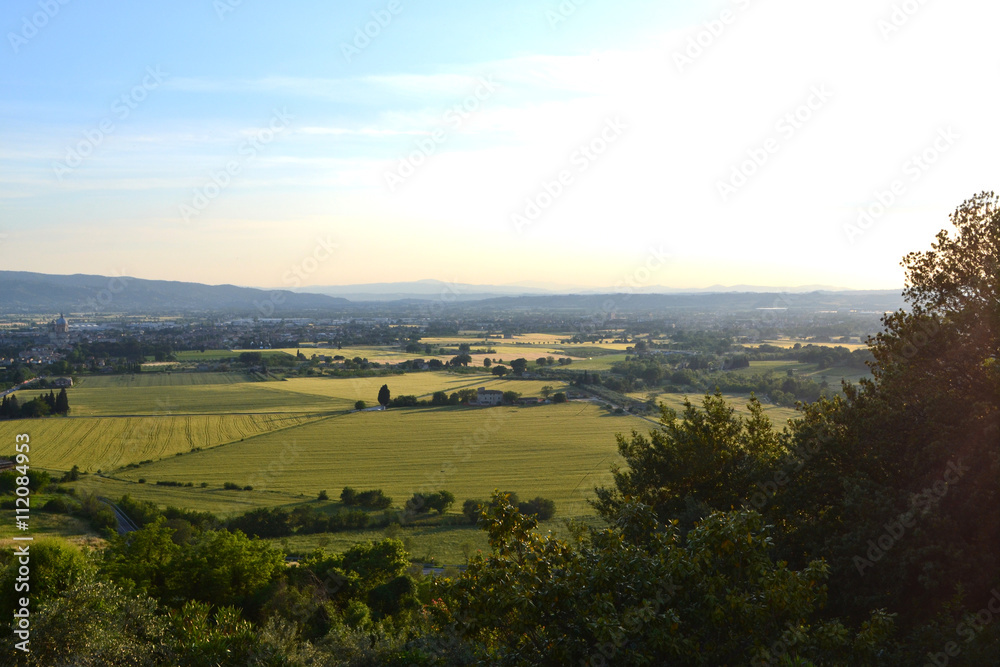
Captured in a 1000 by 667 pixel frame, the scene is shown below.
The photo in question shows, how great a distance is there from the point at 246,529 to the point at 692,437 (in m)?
17.6

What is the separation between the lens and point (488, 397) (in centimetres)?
5316

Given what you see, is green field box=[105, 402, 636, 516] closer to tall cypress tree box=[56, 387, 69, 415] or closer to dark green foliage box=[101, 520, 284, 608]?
dark green foliage box=[101, 520, 284, 608]

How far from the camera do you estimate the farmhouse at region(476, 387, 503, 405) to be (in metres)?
52.7

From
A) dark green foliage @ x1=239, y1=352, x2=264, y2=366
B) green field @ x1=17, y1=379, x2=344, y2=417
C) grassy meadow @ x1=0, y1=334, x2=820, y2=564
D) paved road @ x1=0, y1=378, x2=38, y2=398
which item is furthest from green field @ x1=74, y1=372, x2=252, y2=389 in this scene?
dark green foliage @ x1=239, y1=352, x2=264, y2=366

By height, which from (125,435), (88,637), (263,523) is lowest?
(263,523)

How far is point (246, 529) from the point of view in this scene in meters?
23.3

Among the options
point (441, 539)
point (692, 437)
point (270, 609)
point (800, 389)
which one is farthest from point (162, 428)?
point (800, 389)

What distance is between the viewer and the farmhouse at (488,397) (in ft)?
173

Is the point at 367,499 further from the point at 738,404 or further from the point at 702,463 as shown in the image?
the point at 738,404

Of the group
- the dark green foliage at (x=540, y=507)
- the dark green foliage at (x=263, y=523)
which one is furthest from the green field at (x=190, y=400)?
the dark green foliage at (x=540, y=507)

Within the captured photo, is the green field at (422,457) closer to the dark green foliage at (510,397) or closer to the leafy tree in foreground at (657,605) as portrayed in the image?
the dark green foliage at (510,397)

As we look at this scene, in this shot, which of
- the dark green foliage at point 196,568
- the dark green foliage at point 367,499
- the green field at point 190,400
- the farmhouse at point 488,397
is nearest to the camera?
the dark green foliage at point 196,568

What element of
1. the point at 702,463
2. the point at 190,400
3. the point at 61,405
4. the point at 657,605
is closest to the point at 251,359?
the point at 190,400

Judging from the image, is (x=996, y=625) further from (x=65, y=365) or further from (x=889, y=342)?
(x=65, y=365)
